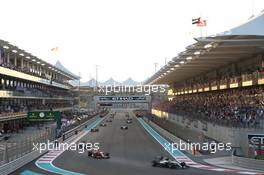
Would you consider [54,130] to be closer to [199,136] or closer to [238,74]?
[199,136]

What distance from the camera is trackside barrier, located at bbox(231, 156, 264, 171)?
26947mm

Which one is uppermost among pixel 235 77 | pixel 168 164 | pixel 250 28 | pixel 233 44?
pixel 250 28

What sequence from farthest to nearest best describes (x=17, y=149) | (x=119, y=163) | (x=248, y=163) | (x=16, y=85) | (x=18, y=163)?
1. (x=16, y=85)
2. (x=119, y=163)
3. (x=18, y=163)
4. (x=17, y=149)
5. (x=248, y=163)

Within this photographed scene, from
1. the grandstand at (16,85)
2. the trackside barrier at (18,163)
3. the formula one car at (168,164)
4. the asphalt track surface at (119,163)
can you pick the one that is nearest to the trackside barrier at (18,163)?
the trackside barrier at (18,163)

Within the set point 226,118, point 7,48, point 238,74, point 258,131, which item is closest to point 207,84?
point 238,74

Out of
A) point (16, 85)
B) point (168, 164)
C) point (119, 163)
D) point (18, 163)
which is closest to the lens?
point (168, 164)

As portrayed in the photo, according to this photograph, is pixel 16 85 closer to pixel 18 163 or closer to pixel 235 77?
pixel 235 77

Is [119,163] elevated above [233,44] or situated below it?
below

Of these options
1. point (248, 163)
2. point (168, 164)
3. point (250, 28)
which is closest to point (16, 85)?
point (250, 28)

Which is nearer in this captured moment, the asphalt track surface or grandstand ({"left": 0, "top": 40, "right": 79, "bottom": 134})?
the asphalt track surface

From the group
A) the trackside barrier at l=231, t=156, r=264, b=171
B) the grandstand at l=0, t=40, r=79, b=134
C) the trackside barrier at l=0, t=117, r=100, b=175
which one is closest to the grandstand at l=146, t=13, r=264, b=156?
the trackside barrier at l=231, t=156, r=264, b=171

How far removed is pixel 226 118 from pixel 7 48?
29.8m

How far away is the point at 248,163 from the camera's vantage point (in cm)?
2803

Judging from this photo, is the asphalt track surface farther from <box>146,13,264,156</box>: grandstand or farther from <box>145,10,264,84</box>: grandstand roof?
<box>145,10,264,84</box>: grandstand roof
